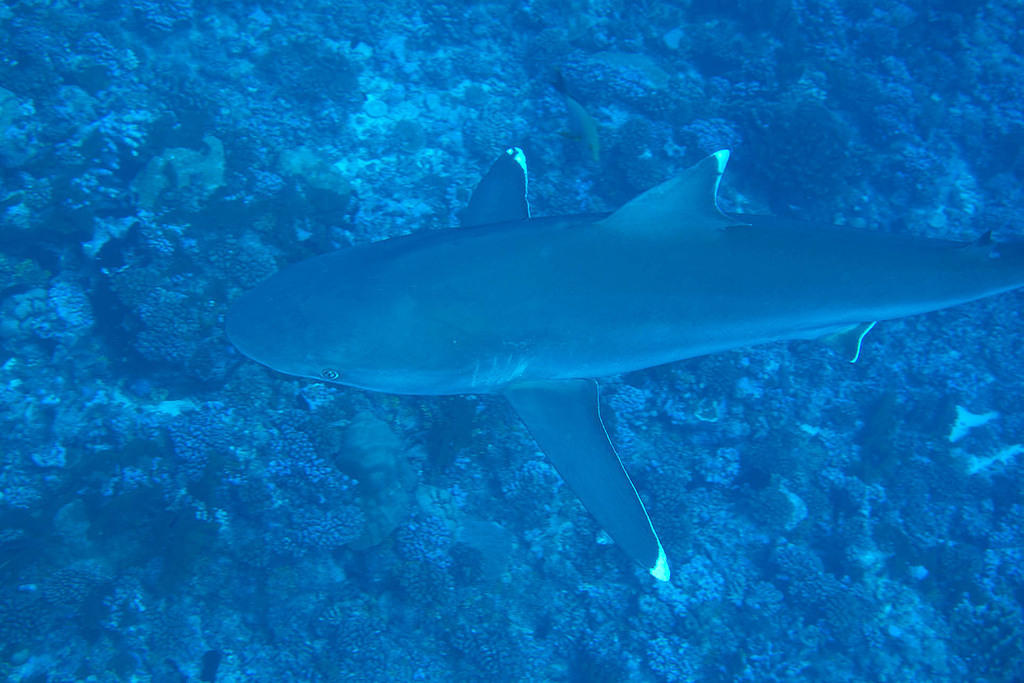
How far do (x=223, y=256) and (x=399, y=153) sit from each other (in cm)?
215

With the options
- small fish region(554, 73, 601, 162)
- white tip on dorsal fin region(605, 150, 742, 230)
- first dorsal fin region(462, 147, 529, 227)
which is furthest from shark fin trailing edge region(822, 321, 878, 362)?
small fish region(554, 73, 601, 162)

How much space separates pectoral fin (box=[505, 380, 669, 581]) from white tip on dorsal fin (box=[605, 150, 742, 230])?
1.06 meters

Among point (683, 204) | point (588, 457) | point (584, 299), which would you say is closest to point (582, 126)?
point (683, 204)

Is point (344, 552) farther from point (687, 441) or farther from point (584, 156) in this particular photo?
point (584, 156)

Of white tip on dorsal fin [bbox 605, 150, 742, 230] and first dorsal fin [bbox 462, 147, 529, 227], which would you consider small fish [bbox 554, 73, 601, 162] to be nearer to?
first dorsal fin [bbox 462, 147, 529, 227]

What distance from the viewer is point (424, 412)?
15.9 feet

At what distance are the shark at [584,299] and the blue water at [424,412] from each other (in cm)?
185

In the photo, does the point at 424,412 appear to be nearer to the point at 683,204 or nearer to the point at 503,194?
the point at 503,194

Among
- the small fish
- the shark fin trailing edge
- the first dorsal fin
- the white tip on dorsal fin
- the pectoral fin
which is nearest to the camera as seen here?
the white tip on dorsal fin

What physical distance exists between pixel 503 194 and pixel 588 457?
2.02 metres

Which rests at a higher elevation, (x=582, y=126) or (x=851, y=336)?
(x=582, y=126)

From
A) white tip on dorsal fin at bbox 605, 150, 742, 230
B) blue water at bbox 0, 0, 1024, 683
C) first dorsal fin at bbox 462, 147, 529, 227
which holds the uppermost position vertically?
white tip on dorsal fin at bbox 605, 150, 742, 230

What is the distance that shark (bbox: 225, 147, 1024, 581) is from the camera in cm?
294

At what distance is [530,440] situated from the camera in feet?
16.7
